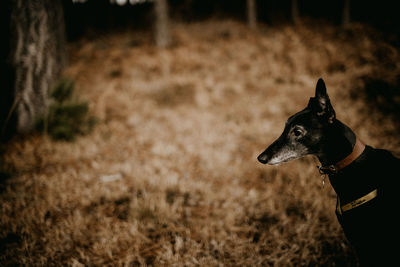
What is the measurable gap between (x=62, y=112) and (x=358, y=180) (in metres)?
5.38

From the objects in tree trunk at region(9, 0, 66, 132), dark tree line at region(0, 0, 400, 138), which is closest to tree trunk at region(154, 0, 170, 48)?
dark tree line at region(0, 0, 400, 138)

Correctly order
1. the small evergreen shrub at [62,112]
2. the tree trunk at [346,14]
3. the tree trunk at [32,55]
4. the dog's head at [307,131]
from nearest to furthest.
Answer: the dog's head at [307,131], the tree trunk at [32,55], the small evergreen shrub at [62,112], the tree trunk at [346,14]

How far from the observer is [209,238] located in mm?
2748

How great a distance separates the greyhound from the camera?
1.82 metres

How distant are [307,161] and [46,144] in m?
5.46

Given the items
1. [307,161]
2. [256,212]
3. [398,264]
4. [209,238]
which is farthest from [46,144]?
[398,264]

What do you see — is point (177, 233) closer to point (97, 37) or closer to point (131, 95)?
point (131, 95)

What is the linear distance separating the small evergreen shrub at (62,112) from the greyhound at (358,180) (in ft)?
15.2

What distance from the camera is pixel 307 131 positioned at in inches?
86.6

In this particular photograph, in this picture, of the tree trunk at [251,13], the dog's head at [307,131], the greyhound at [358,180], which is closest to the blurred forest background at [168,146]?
the greyhound at [358,180]

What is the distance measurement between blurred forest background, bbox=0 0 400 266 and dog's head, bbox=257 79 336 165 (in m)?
1.19

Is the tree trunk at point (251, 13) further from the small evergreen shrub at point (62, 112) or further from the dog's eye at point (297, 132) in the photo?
the dog's eye at point (297, 132)

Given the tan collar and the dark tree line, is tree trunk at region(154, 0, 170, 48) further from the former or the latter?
the tan collar

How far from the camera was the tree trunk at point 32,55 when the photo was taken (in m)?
4.11
